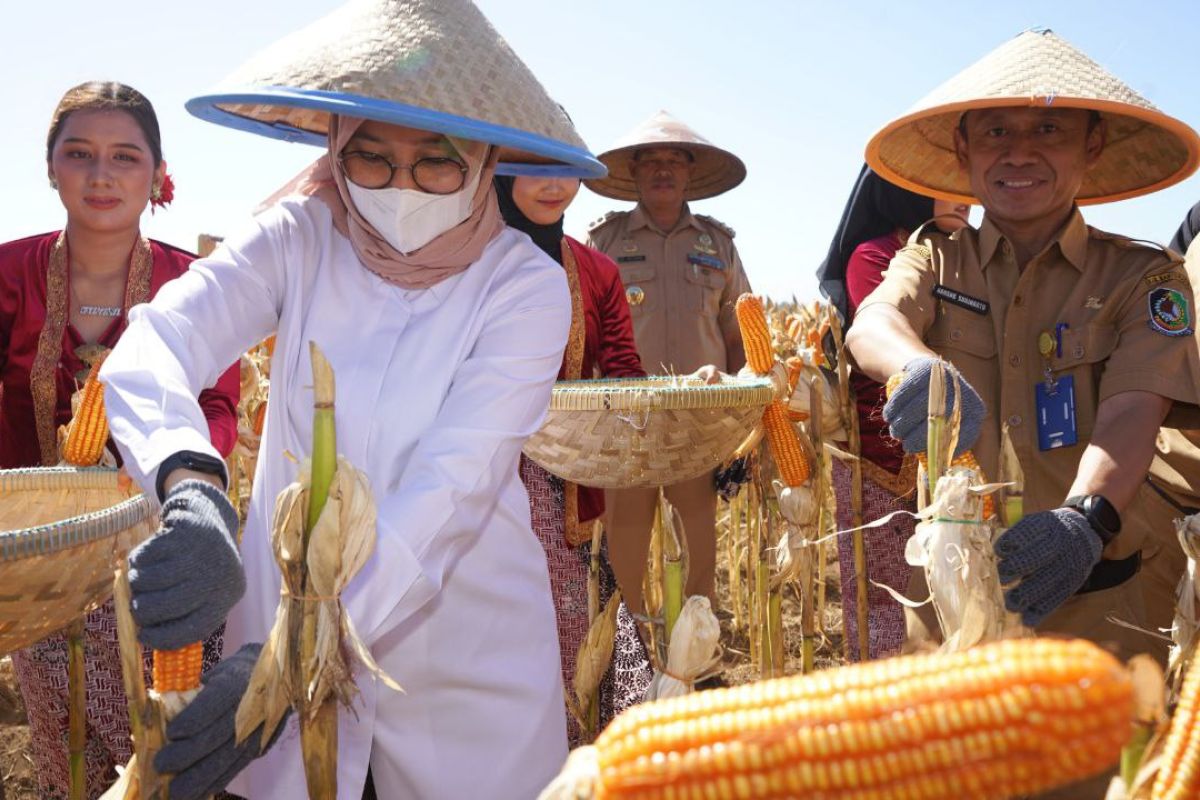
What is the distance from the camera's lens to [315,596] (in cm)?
124

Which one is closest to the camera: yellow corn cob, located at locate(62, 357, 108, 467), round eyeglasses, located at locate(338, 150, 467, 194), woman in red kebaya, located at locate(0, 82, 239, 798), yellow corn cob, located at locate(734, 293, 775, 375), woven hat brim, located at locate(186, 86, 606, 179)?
woven hat brim, located at locate(186, 86, 606, 179)

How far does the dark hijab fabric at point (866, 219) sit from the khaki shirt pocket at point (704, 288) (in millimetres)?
1046

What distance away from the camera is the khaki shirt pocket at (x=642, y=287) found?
519 centimetres

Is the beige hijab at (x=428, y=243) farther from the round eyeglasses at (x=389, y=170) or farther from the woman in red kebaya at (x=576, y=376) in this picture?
the woman in red kebaya at (x=576, y=376)

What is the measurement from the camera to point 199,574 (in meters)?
1.20

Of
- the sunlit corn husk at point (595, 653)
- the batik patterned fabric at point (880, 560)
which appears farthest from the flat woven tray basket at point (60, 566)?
the batik patterned fabric at point (880, 560)

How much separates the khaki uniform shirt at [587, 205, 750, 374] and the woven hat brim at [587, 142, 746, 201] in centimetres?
37

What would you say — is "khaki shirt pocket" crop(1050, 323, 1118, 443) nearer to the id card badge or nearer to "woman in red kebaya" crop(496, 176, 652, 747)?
the id card badge

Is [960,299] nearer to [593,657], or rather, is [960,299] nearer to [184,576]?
[593,657]

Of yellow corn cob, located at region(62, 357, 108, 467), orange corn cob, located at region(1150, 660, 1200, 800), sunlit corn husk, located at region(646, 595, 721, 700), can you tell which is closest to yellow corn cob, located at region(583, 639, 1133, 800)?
orange corn cob, located at region(1150, 660, 1200, 800)

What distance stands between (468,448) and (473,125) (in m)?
0.59

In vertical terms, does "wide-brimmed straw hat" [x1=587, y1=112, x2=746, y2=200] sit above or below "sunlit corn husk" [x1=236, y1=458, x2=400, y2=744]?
above

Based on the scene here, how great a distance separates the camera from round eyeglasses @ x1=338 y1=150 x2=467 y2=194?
76.9 inches

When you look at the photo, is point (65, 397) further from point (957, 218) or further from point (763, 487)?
point (957, 218)
